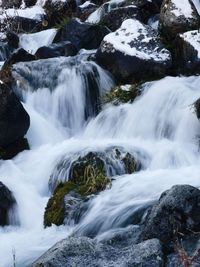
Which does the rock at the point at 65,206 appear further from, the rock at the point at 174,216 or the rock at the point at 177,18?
the rock at the point at 177,18

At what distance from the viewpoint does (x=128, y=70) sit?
9648mm

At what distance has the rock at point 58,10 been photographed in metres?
14.7

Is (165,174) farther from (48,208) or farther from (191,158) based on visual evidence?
(48,208)

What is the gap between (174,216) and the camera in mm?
4863

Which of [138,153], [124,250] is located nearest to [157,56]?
[138,153]

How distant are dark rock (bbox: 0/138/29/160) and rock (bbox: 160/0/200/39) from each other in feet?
11.4

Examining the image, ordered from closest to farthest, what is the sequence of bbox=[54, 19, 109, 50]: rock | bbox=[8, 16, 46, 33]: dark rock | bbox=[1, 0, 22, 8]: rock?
bbox=[54, 19, 109, 50]: rock < bbox=[8, 16, 46, 33]: dark rock < bbox=[1, 0, 22, 8]: rock

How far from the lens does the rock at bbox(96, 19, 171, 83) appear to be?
9484 mm

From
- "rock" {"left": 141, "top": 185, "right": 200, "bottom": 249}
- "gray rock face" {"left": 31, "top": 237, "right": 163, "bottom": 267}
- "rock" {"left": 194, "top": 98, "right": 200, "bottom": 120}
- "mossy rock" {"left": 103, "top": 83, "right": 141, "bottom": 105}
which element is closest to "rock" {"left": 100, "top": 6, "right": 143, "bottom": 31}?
"mossy rock" {"left": 103, "top": 83, "right": 141, "bottom": 105}

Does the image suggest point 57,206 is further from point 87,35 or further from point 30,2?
point 30,2

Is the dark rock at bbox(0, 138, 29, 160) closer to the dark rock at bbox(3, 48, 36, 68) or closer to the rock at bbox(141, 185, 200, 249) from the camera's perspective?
the dark rock at bbox(3, 48, 36, 68)

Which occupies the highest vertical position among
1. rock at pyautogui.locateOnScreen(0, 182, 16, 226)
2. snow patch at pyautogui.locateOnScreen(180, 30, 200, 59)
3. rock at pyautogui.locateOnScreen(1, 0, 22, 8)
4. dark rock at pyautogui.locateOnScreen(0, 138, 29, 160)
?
snow patch at pyautogui.locateOnScreen(180, 30, 200, 59)

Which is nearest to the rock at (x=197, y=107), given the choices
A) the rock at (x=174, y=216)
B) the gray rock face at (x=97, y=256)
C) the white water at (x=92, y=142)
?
the white water at (x=92, y=142)

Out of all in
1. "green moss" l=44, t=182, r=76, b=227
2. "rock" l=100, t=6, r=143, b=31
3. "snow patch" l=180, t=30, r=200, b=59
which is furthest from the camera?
"rock" l=100, t=6, r=143, b=31
